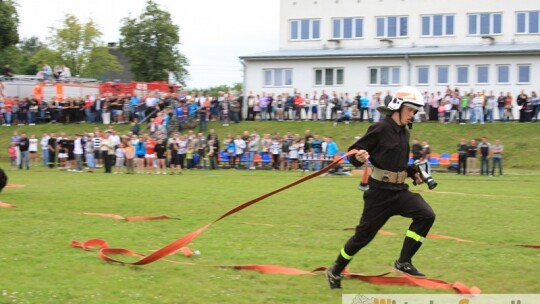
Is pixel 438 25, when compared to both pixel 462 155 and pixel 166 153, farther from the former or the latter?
pixel 166 153

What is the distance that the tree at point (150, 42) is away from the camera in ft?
241

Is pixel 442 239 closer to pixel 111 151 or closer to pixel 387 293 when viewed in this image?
pixel 387 293

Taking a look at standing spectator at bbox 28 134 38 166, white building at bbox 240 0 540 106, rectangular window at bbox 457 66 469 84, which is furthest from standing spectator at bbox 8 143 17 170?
rectangular window at bbox 457 66 469 84

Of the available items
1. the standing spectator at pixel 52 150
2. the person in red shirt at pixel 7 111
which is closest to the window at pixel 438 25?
the standing spectator at pixel 52 150

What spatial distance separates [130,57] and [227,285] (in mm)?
67305

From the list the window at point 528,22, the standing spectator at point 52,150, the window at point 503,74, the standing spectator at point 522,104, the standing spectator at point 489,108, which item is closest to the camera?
the standing spectator at point 52,150

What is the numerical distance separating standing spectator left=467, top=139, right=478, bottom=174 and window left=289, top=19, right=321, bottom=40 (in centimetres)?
2479

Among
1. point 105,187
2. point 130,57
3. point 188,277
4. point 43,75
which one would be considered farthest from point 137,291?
point 130,57

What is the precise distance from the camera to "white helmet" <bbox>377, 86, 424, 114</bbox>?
902 cm

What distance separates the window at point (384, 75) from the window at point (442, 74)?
8.61 feet

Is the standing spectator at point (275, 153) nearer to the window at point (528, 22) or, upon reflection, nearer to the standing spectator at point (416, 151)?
the standing spectator at point (416, 151)

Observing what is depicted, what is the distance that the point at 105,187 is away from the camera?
23.8 meters

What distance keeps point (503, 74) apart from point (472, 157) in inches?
644

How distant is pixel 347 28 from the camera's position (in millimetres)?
55781
